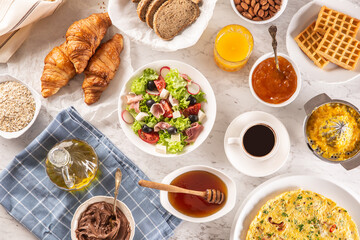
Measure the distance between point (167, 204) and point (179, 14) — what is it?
1224 mm

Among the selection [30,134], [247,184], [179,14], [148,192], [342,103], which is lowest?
[247,184]

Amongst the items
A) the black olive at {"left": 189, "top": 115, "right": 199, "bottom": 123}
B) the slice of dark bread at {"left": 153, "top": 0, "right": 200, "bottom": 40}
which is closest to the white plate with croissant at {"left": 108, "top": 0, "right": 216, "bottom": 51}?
the slice of dark bread at {"left": 153, "top": 0, "right": 200, "bottom": 40}

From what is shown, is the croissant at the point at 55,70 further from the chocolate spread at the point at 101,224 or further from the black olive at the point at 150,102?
the chocolate spread at the point at 101,224

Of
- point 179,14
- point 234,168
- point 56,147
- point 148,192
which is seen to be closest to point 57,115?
point 56,147

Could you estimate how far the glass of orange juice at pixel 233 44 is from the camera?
2.73m

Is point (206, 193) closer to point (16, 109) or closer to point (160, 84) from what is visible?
point (160, 84)

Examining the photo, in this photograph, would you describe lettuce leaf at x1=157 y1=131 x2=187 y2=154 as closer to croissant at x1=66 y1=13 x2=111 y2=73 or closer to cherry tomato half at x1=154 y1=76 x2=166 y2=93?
cherry tomato half at x1=154 y1=76 x2=166 y2=93

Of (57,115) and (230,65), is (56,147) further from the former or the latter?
(230,65)

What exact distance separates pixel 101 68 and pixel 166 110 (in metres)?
0.51

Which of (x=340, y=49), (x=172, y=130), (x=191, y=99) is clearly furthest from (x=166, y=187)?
(x=340, y=49)

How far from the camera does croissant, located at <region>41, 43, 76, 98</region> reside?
8.98 ft

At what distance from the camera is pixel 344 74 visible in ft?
8.93

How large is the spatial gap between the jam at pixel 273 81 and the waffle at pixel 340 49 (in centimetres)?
23

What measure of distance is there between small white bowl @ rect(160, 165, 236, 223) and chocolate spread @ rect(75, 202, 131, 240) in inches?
11.1
